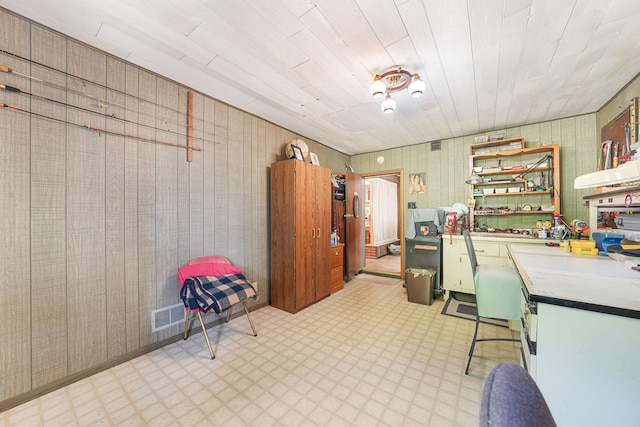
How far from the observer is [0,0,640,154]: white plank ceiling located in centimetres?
156

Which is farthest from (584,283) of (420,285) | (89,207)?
(89,207)

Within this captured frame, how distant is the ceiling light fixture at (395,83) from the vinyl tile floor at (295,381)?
2375 millimetres

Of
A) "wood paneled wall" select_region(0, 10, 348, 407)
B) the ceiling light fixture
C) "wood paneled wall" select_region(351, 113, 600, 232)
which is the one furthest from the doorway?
"wood paneled wall" select_region(0, 10, 348, 407)

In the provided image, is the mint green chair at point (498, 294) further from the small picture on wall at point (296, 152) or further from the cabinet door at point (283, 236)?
the small picture on wall at point (296, 152)

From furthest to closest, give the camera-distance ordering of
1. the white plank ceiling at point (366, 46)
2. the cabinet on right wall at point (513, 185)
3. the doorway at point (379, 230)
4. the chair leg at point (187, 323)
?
1. the doorway at point (379, 230)
2. the cabinet on right wall at point (513, 185)
3. the chair leg at point (187, 323)
4. the white plank ceiling at point (366, 46)

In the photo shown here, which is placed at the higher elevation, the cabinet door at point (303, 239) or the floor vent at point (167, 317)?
the cabinet door at point (303, 239)

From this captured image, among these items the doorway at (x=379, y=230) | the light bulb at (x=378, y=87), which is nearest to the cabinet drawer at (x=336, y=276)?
the doorway at (x=379, y=230)

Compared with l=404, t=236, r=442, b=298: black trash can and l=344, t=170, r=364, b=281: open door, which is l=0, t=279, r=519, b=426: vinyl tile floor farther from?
l=344, t=170, r=364, b=281: open door

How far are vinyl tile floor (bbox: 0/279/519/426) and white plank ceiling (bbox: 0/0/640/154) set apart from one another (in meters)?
2.58

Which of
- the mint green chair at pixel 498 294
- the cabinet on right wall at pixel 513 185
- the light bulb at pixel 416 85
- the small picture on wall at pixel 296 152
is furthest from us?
the small picture on wall at pixel 296 152

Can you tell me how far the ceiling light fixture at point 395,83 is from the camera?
213 cm

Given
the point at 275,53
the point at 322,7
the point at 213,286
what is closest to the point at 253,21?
the point at 275,53

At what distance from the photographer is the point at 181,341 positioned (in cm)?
246

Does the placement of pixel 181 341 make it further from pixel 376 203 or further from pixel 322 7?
pixel 376 203
